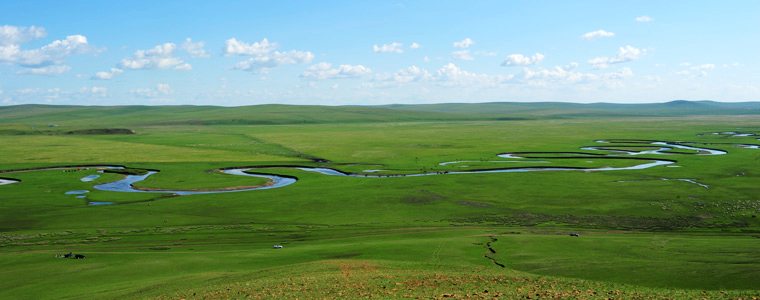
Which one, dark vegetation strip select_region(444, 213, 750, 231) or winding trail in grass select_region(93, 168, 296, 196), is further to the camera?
winding trail in grass select_region(93, 168, 296, 196)

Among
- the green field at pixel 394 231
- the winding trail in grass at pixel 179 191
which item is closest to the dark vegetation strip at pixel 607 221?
the green field at pixel 394 231

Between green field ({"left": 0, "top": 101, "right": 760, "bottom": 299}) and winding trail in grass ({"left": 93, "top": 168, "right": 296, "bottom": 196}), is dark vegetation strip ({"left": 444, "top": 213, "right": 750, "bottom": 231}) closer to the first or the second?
green field ({"left": 0, "top": 101, "right": 760, "bottom": 299})

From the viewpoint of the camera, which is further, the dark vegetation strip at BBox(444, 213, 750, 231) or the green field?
the dark vegetation strip at BBox(444, 213, 750, 231)

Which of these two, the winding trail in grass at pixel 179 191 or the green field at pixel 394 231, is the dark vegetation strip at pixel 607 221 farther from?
the winding trail in grass at pixel 179 191

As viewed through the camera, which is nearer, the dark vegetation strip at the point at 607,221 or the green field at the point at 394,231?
the green field at the point at 394,231

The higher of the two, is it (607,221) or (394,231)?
(607,221)

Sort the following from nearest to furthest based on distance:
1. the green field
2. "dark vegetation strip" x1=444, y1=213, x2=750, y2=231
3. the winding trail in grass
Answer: the green field → "dark vegetation strip" x1=444, y1=213, x2=750, y2=231 → the winding trail in grass

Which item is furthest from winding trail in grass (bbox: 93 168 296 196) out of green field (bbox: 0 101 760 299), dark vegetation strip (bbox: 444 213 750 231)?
dark vegetation strip (bbox: 444 213 750 231)

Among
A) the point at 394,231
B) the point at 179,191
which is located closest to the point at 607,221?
the point at 394,231

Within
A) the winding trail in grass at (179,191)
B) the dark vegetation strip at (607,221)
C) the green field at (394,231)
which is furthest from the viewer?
the winding trail in grass at (179,191)

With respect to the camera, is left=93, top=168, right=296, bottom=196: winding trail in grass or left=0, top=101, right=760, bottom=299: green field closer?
left=0, top=101, right=760, bottom=299: green field

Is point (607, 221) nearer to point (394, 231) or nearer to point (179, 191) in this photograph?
point (394, 231)

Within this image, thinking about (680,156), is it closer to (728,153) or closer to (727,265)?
(728,153)

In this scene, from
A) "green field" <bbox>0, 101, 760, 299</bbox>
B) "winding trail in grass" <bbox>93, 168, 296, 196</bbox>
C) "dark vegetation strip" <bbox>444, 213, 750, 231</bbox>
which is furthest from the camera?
"winding trail in grass" <bbox>93, 168, 296, 196</bbox>
